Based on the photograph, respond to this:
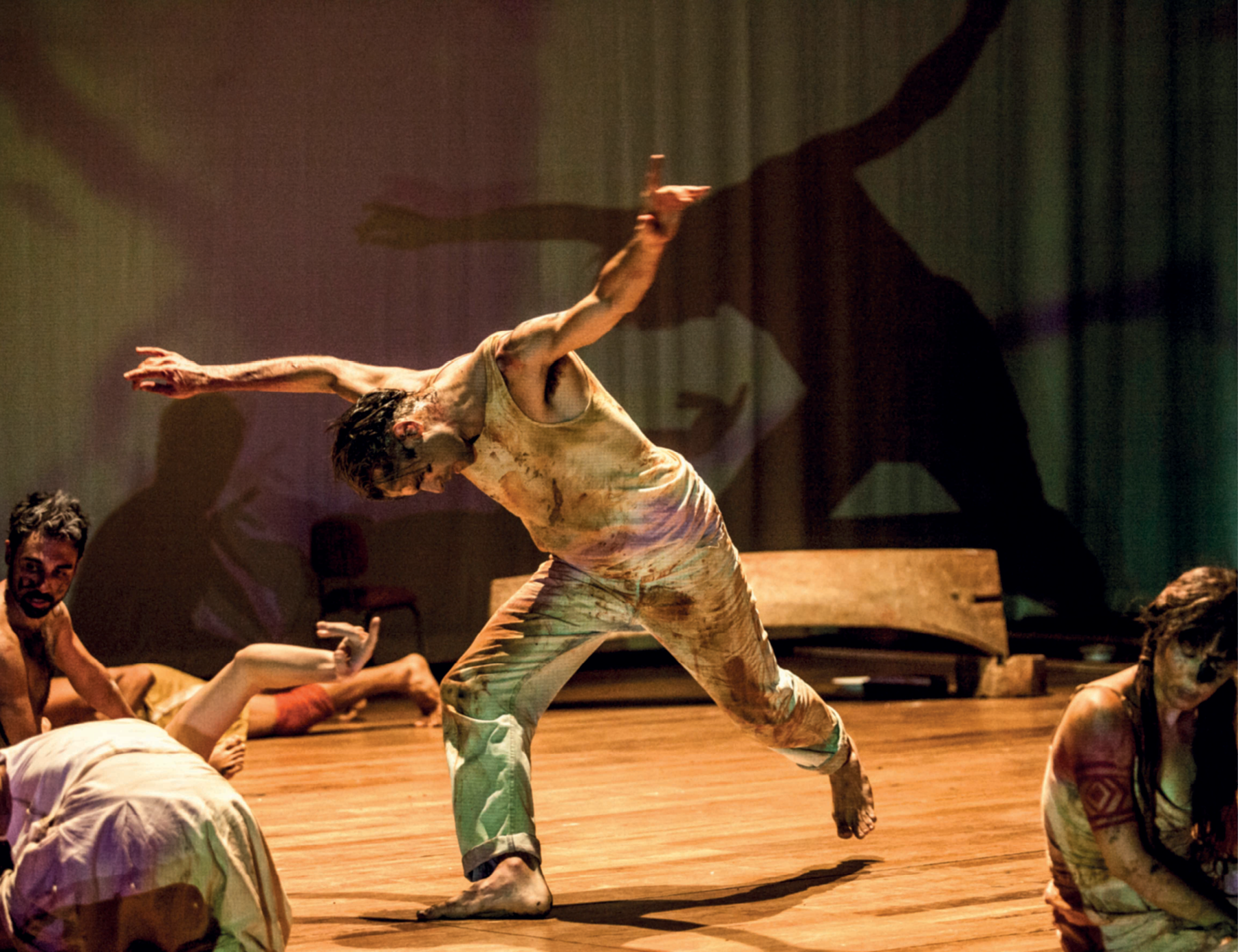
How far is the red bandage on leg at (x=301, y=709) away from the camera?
7.07m

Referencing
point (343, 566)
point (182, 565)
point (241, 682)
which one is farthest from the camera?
point (182, 565)

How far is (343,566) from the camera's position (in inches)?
343

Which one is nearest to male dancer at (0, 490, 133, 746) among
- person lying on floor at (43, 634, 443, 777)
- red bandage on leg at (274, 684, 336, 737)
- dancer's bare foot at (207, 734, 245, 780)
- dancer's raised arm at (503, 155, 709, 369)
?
dancer's bare foot at (207, 734, 245, 780)

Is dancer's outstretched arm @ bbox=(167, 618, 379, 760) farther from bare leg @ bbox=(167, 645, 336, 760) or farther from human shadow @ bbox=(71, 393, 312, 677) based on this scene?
human shadow @ bbox=(71, 393, 312, 677)

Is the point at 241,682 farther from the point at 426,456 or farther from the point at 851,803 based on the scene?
the point at 851,803

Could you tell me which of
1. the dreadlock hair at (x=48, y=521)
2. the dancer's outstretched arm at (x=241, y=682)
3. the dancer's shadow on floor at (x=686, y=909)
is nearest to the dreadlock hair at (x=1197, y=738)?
the dancer's shadow on floor at (x=686, y=909)

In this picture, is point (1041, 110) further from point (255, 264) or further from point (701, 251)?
point (255, 264)

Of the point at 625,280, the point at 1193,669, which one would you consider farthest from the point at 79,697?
the point at 1193,669

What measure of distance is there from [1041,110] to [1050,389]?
1.79 metres

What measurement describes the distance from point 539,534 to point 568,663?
0.32 meters

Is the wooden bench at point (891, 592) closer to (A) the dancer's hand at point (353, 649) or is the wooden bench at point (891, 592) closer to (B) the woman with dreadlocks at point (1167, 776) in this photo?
(A) the dancer's hand at point (353, 649)

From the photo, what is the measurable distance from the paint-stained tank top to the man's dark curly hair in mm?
224

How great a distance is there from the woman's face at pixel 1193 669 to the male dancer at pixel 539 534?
1348 mm

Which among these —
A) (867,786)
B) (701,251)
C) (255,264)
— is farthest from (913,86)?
(867,786)
